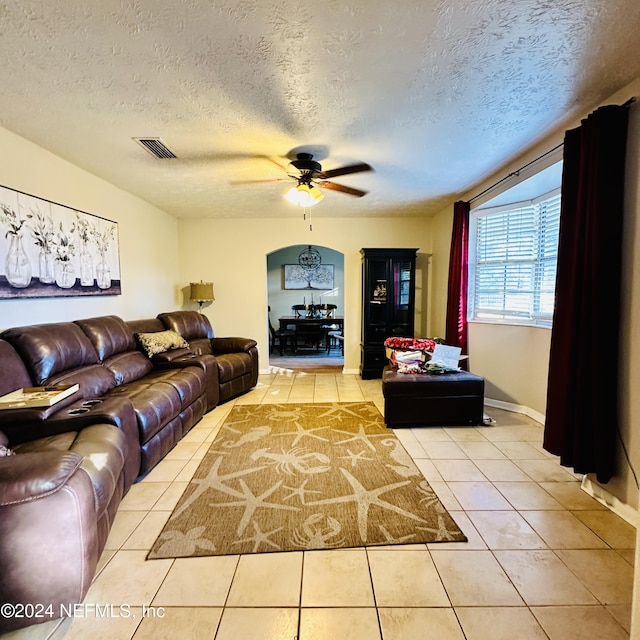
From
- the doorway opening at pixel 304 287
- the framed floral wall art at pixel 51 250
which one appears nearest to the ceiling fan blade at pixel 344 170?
the framed floral wall art at pixel 51 250

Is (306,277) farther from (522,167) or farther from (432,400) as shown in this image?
(522,167)

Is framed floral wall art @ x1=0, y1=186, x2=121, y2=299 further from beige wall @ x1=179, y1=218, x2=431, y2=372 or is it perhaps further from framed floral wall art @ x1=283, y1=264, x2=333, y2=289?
framed floral wall art @ x1=283, y1=264, x2=333, y2=289

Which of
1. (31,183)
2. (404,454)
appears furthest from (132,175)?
(404,454)

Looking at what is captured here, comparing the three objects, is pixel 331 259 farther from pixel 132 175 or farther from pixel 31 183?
pixel 31 183

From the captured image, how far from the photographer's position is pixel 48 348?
2.37 meters

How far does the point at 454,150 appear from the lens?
2.80 metres

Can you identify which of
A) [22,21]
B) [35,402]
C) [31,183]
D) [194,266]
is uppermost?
[22,21]

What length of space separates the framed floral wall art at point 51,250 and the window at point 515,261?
4.22 metres

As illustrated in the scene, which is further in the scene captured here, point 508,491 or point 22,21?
point 508,491

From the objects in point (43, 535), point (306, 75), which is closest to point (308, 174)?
point (306, 75)

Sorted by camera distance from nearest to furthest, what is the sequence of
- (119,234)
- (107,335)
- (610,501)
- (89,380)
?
(610,501), (89,380), (107,335), (119,234)

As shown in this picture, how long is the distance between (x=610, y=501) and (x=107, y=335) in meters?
4.04

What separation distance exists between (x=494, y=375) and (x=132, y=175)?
4.47m

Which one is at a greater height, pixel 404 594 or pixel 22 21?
pixel 22 21
